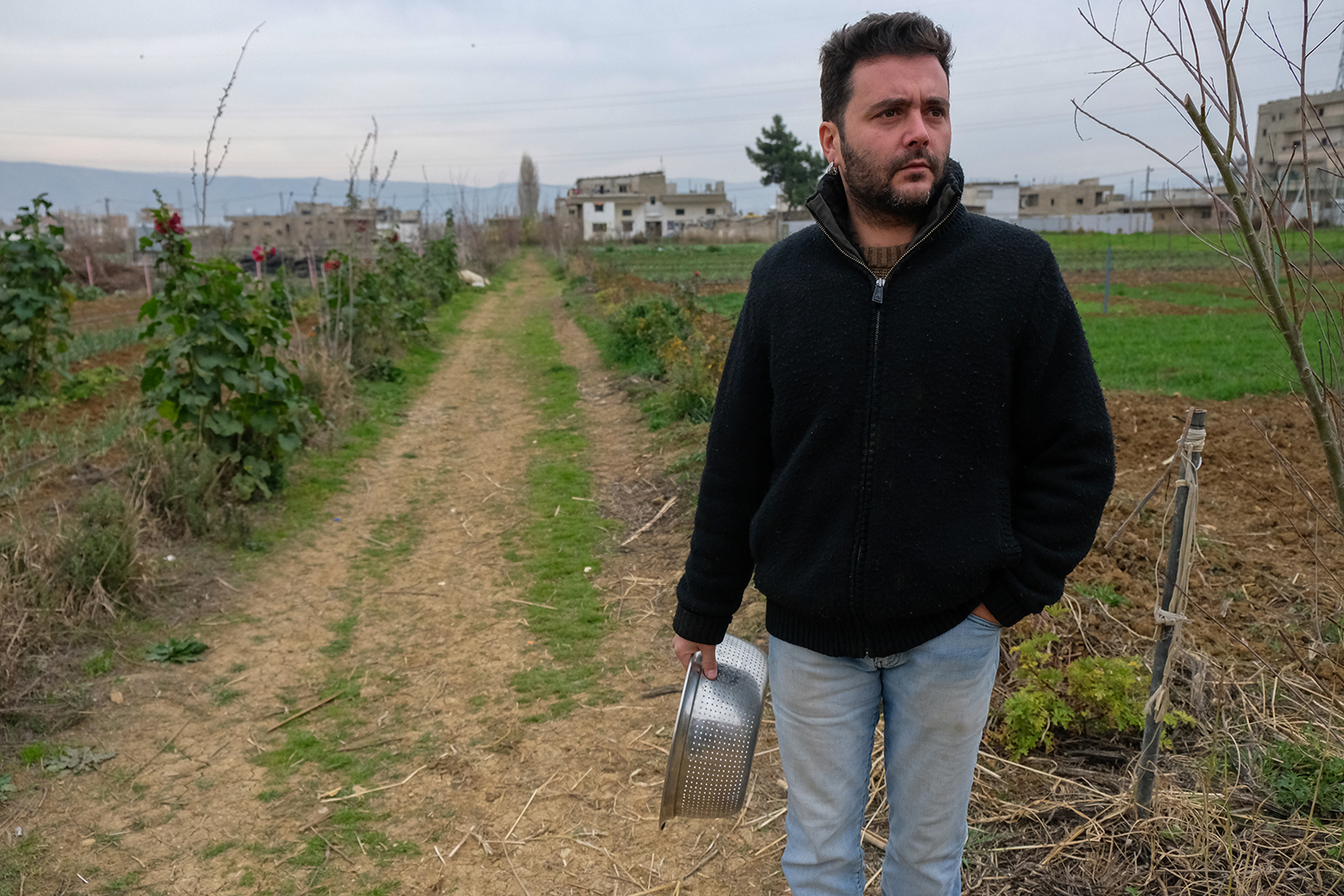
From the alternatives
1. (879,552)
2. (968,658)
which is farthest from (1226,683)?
(879,552)

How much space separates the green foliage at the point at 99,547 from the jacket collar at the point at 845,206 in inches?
160

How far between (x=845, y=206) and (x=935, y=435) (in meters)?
0.52

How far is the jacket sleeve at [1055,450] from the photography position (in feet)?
5.62

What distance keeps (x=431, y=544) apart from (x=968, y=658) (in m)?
4.63

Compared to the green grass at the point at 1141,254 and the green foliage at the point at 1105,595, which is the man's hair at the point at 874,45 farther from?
the green grass at the point at 1141,254

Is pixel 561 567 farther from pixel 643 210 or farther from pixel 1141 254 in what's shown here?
pixel 643 210

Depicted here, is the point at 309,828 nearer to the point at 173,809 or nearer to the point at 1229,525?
the point at 173,809

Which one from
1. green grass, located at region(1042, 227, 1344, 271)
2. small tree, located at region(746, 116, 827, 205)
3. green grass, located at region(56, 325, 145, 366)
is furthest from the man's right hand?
small tree, located at region(746, 116, 827, 205)

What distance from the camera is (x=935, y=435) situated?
1718 millimetres

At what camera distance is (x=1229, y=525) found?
506cm

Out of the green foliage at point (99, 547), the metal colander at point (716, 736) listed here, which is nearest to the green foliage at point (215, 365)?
the green foliage at point (99, 547)

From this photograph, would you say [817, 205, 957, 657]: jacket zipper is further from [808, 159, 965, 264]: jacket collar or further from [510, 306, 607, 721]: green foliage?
[510, 306, 607, 721]: green foliage

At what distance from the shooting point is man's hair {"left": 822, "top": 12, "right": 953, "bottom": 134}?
5.65 feet

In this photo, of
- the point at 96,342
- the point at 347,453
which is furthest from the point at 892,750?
the point at 96,342
